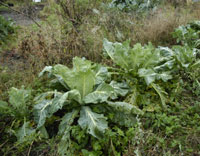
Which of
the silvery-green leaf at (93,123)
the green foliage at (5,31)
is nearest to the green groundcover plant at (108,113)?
the silvery-green leaf at (93,123)

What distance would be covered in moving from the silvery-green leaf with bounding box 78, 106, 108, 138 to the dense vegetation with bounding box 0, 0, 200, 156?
11 millimetres

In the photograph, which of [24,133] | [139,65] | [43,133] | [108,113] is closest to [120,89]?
[108,113]

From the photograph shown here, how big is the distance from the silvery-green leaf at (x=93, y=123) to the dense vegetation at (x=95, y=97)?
11mm

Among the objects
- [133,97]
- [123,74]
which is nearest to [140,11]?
[123,74]

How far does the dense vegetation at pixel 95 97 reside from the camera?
6.61 ft

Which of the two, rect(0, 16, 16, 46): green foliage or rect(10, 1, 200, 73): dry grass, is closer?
rect(10, 1, 200, 73): dry grass

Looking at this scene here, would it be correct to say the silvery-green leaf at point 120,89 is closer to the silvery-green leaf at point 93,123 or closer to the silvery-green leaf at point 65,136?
the silvery-green leaf at point 93,123

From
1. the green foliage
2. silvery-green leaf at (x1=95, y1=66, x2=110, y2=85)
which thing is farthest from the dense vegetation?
the green foliage

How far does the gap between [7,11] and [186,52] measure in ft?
27.8

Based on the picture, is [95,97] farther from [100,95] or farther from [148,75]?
[148,75]

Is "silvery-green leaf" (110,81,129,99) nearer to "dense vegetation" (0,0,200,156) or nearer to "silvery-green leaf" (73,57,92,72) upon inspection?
"dense vegetation" (0,0,200,156)

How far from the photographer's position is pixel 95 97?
2.16 m

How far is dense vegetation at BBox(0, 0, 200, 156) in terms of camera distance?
6.61 feet

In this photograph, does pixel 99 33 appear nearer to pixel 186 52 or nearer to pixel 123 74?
pixel 123 74
